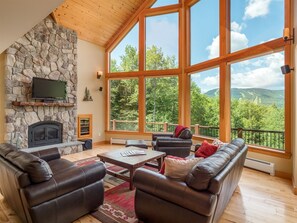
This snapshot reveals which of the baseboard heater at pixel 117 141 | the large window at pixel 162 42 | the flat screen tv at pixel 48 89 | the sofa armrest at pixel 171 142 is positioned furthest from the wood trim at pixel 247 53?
the flat screen tv at pixel 48 89

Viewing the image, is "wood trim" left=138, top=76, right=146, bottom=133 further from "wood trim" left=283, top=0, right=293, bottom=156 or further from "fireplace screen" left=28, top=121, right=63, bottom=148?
"wood trim" left=283, top=0, right=293, bottom=156

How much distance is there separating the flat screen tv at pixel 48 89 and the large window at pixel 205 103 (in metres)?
3.91

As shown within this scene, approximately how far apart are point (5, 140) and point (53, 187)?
3418mm

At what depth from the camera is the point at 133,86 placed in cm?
661

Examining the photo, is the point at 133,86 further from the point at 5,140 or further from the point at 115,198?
the point at 115,198

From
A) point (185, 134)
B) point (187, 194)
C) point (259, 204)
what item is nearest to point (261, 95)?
point (185, 134)

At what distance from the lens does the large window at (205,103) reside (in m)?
5.08

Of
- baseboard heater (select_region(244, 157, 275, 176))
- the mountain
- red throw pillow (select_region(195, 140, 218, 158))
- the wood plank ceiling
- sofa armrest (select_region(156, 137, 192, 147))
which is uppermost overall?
the wood plank ceiling

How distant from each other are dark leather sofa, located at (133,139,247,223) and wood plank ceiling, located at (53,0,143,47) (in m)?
5.16

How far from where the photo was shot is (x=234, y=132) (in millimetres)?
4633

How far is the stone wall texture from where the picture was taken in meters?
4.40

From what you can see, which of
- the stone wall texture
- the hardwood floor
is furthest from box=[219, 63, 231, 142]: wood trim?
the stone wall texture

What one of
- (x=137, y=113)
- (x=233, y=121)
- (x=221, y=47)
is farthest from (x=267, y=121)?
(x=137, y=113)

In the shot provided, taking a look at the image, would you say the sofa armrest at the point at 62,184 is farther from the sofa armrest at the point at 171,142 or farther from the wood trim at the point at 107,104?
the wood trim at the point at 107,104
